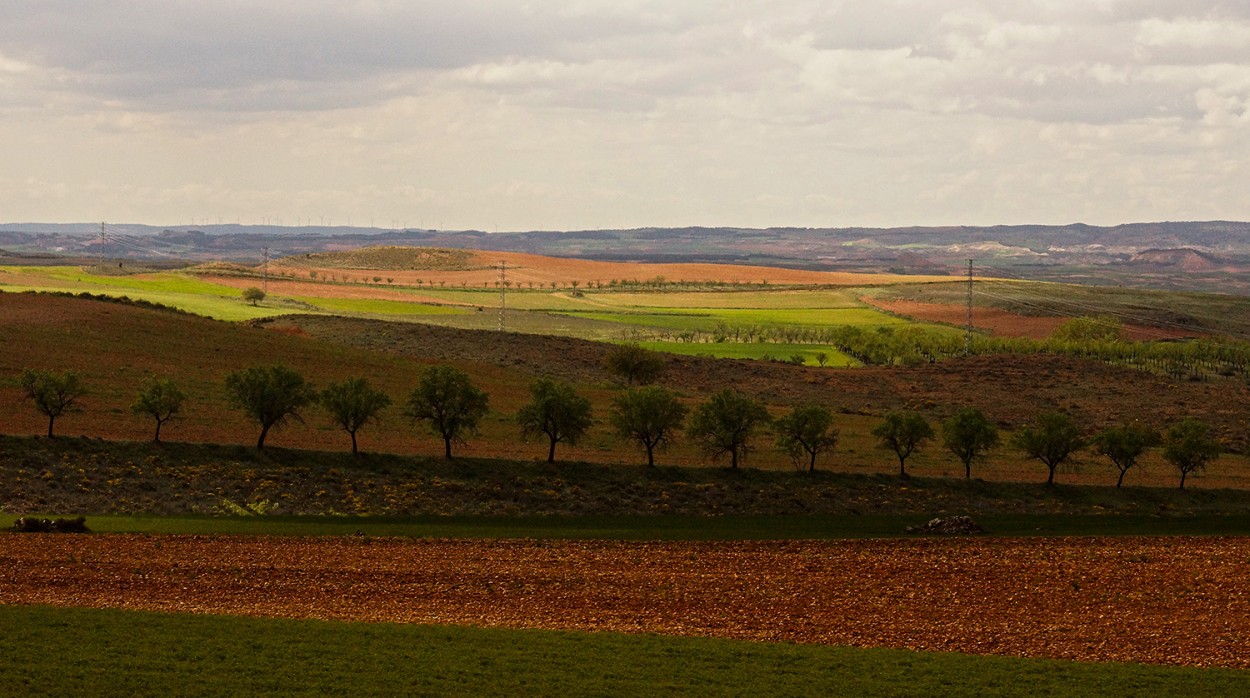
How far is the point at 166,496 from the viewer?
59562mm

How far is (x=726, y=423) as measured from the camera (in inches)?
2980

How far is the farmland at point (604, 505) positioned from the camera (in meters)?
37.0

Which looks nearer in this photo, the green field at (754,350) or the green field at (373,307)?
the green field at (754,350)

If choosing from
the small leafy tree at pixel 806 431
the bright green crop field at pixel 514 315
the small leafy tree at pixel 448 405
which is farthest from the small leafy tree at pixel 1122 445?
the bright green crop field at pixel 514 315

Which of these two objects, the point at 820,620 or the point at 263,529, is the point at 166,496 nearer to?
the point at 263,529

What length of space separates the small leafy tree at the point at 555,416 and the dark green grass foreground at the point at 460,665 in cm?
4165

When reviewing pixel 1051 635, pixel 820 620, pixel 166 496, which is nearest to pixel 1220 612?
pixel 1051 635

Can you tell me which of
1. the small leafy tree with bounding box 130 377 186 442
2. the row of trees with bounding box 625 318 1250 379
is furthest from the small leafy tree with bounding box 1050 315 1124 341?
the small leafy tree with bounding box 130 377 186 442

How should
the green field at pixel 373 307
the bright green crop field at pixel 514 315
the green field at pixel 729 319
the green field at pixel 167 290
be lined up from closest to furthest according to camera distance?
the green field at pixel 167 290 → the bright green crop field at pixel 514 315 → the green field at pixel 373 307 → the green field at pixel 729 319

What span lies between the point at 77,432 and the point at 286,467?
12696 millimetres

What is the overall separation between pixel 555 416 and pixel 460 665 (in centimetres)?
4521

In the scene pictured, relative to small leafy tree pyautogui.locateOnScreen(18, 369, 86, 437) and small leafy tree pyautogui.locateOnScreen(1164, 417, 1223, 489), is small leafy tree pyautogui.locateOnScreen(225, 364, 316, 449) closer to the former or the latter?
small leafy tree pyautogui.locateOnScreen(18, 369, 86, 437)

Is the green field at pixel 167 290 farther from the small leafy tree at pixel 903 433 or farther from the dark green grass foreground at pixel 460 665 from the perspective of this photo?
the dark green grass foreground at pixel 460 665

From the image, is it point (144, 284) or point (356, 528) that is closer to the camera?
point (356, 528)
